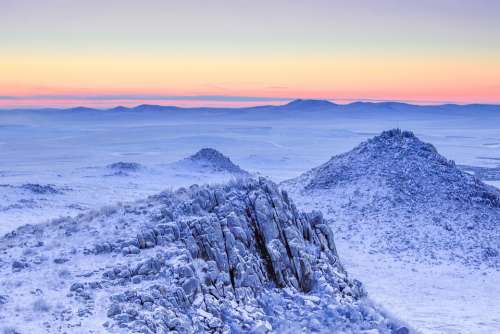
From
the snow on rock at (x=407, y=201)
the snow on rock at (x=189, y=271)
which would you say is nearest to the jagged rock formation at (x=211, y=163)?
the snow on rock at (x=407, y=201)

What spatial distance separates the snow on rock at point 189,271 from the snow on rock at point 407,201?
13.3 meters

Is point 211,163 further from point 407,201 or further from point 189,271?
point 189,271

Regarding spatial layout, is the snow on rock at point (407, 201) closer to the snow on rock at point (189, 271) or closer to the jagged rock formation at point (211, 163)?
the snow on rock at point (189, 271)

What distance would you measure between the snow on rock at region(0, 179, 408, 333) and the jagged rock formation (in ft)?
154

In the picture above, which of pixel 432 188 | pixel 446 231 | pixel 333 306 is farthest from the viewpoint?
pixel 432 188

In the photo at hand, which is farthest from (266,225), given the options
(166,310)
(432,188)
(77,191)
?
(77,191)

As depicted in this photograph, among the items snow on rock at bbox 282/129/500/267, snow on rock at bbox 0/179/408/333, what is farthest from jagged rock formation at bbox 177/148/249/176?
snow on rock at bbox 0/179/408/333

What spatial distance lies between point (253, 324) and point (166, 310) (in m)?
1.96

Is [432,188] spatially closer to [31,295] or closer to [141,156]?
[31,295]

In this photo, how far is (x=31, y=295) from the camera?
1121 centimetres

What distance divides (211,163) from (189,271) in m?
53.1

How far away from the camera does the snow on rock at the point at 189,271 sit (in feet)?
35.7

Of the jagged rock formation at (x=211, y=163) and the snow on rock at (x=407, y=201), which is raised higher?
the snow on rock at (x=407, y=201)

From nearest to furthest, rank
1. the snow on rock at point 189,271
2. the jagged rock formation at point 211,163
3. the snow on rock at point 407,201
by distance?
the snow on rock at point 189,271, the snow on rock at point 407,201, the jagged rock formation at point 211,163
